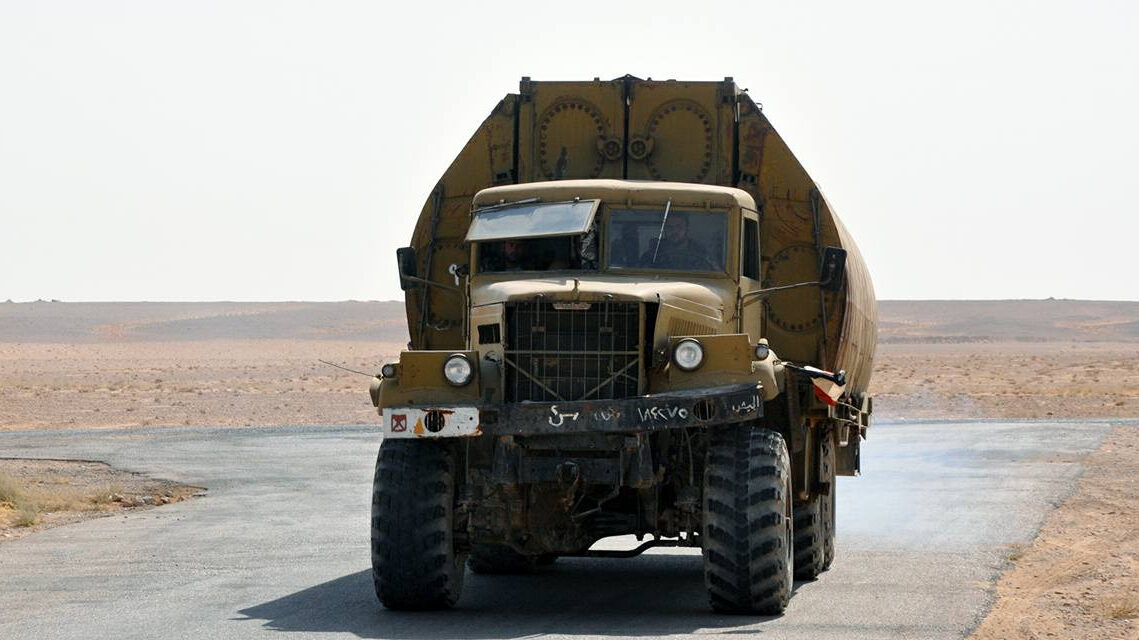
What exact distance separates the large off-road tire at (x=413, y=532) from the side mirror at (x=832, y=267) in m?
3.37

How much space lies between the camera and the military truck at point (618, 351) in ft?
43.1

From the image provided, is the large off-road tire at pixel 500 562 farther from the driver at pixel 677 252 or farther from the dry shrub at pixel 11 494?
the dry shrub at pixel 11 494

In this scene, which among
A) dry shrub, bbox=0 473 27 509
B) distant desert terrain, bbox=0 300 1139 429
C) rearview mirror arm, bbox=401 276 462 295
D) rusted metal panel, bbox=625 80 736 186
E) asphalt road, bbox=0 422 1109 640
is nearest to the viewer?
asphalt road, bbox=0 422 1109 640

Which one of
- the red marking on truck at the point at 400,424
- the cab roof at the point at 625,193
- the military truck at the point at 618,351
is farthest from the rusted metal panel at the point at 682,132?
the red marking on truck at the point at 400,424

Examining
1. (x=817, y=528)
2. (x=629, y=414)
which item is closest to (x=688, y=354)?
(x=629, y=414)

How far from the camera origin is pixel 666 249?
14.8 m

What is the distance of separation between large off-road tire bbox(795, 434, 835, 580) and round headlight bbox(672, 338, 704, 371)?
2960 mm

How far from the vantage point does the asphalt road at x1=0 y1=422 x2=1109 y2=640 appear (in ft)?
42.4

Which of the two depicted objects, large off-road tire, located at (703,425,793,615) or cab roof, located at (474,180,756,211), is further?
cab roof, located at (474,180,756,211)

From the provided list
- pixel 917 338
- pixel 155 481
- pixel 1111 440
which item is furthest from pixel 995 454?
pixel 917 338

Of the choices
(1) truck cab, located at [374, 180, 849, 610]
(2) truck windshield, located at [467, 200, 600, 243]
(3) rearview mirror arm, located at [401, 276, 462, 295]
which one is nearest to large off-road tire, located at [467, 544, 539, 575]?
(1) truck cab, located at [374, 180, 849, 610]

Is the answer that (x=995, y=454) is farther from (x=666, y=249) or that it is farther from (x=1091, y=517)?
(x=666, y=249)

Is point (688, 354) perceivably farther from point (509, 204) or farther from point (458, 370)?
point (509, 204)

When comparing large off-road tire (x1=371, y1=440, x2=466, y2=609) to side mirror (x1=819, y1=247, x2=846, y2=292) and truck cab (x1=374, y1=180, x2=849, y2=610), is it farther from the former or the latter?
side mirror (x1=819, y1=247, x2=846, y2=292)
